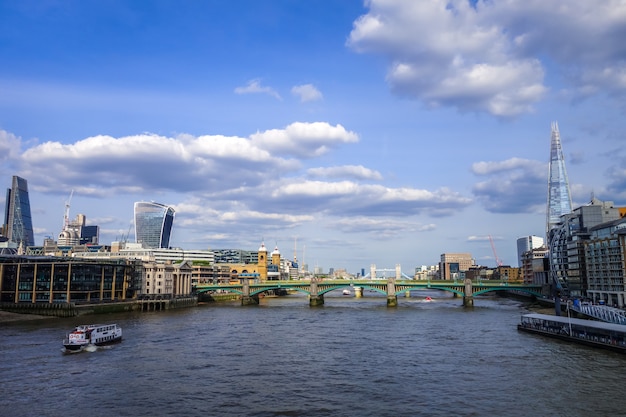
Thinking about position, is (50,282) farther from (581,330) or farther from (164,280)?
(581,330)

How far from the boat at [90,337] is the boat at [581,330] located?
66014mm

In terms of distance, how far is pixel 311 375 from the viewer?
51219 mm

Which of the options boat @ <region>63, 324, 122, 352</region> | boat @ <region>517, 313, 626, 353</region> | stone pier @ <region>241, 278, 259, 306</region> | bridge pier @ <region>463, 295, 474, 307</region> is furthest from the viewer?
stone pier @ <region>241, 278, 259, 306</region>

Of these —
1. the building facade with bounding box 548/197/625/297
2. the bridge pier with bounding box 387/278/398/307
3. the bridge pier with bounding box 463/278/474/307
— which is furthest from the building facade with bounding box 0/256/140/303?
the building facade with bounding box 548/197/625/297

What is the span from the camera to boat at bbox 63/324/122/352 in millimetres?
64938

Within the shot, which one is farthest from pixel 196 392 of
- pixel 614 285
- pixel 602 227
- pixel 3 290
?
pixel 602 227

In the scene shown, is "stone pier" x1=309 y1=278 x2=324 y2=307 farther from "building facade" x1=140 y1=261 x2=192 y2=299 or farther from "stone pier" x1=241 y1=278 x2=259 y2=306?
"building facade" x1=140 y1=261 x2=192 y2=299

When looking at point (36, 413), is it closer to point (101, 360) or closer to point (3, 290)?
point (101, 360)

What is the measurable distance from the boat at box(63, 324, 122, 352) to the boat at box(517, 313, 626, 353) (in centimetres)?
6601

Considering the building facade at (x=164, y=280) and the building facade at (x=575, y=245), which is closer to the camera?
Result: the building facade at (x=575, y=245)

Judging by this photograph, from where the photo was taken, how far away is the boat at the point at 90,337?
64.9 metres

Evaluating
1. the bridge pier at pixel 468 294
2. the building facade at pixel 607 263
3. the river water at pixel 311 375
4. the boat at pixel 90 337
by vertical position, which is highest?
the building facade at pixel 607 263

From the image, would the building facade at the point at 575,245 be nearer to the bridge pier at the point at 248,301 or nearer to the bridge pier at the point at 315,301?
the bridge pier at the point at 315,301

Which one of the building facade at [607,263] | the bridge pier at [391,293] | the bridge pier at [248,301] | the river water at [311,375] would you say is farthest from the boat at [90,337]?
the building facade at [607,263]
